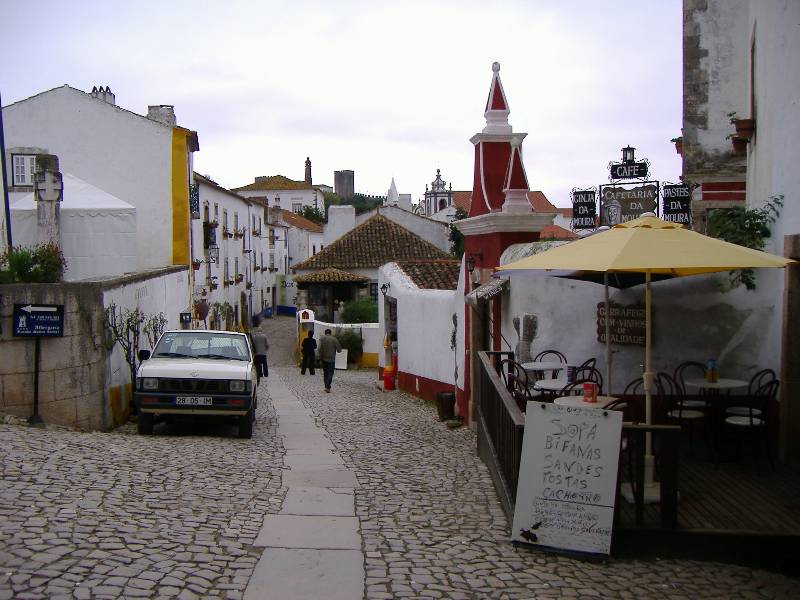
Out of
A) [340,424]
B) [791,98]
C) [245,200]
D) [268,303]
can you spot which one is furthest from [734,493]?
[268,303]

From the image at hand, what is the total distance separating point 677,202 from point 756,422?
41.7 feet

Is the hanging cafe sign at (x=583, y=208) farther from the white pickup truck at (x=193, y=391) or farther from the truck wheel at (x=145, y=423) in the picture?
the truck wheel at (x=145, y=423)

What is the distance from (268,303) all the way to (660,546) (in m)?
56.1

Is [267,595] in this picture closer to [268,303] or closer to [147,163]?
[147,163]

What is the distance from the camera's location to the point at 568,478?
6.44 metres

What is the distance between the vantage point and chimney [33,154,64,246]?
67.6ft

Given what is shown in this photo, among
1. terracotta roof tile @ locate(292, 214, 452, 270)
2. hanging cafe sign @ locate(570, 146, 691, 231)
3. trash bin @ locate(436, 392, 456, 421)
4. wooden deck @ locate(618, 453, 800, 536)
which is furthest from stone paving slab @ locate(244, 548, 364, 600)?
terracotta roof tile @ locate(292, 214, 452, 270)

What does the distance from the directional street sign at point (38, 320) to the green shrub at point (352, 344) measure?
72.3ft

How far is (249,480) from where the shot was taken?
29.3 ft

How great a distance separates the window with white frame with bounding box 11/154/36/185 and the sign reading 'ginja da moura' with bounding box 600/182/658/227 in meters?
18.0

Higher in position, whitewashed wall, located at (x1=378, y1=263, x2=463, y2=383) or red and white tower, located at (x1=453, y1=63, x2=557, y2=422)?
red and white tower, located at (x1=453, y1=63, x2=557, y2=422)

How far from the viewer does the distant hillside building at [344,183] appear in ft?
397

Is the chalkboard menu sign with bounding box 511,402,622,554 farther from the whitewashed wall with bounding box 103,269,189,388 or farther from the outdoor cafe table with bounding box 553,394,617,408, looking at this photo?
the whitewashed wall with bounding box 103,269,189,388

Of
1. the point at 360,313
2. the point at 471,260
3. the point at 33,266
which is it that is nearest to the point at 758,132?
the point at 471,260
